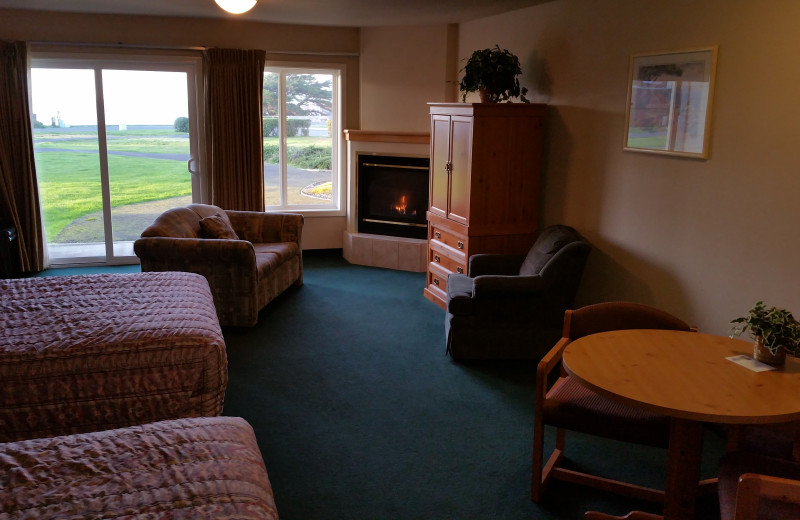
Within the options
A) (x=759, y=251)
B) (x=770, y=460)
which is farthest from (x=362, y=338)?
(x=770, y=460)

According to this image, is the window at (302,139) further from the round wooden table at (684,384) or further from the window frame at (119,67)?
the round wooden table at (684,384)

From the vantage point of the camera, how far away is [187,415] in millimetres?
2705

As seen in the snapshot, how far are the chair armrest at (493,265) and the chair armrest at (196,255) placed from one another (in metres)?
1.68

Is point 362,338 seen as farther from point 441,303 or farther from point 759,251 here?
point 759,251

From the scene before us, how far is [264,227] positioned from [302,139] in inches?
65.2

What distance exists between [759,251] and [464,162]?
2387 mm

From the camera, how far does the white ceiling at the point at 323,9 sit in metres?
5.23

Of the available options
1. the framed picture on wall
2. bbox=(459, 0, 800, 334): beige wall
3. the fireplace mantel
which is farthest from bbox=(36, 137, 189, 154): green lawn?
the framed picture on wall

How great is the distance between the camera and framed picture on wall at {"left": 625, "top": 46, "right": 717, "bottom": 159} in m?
3.53

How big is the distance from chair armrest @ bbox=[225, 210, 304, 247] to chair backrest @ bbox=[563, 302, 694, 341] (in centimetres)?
363

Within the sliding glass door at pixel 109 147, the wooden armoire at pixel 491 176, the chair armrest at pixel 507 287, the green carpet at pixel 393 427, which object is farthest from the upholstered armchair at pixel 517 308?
the sliding glass door at pixel 109 147

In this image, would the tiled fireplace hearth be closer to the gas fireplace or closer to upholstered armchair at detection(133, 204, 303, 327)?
the gas fireplace

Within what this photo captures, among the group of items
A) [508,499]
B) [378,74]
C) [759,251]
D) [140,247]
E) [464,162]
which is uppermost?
[378,74]

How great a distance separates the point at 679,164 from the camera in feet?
12.4
